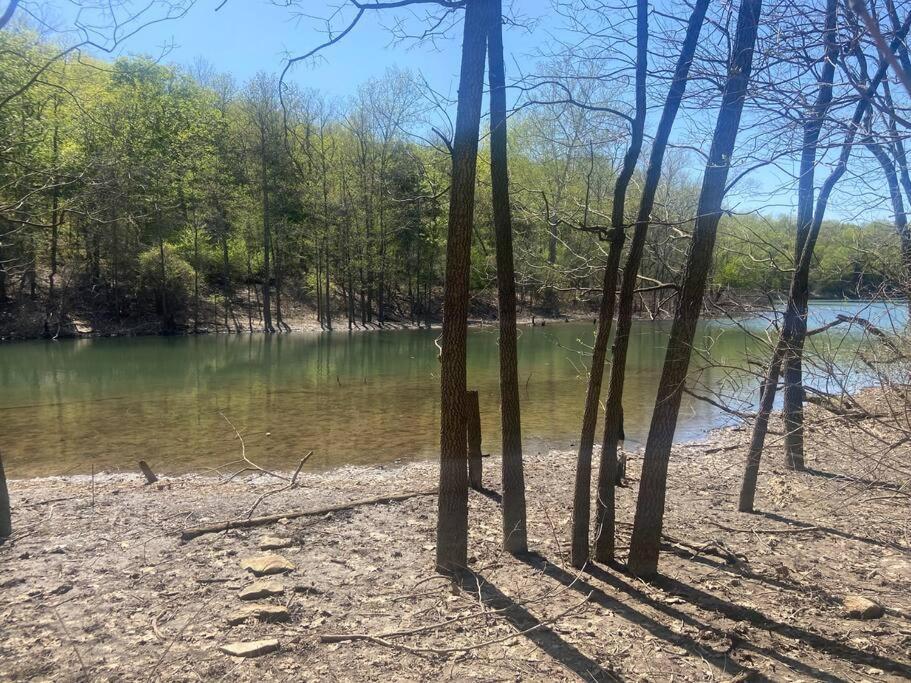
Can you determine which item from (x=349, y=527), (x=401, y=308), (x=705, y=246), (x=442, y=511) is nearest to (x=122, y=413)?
(x=349, y=527)

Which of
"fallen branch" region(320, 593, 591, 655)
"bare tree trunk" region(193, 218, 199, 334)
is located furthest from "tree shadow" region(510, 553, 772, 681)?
"bare tree trunk" region(193, 218, 199, 334)

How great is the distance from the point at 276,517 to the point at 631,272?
4.11m

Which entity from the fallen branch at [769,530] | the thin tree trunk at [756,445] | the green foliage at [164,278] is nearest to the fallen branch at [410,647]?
the fallen branch at [769,530]

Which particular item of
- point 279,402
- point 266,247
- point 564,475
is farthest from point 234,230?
point 564,475

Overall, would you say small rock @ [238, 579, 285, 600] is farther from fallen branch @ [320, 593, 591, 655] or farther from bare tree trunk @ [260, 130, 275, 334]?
bare tree trunk @ [260, 130, 275, 334]

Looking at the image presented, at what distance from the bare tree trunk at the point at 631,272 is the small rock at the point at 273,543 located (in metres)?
2.72

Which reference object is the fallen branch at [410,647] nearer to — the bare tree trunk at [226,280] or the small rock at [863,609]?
the small rock at [863,609]

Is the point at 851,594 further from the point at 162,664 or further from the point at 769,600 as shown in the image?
the point at 162,664

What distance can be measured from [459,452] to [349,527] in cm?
195

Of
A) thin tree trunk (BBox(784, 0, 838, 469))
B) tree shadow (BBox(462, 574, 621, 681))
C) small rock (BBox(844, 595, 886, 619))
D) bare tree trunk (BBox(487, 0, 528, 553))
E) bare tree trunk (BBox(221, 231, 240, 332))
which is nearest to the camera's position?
thin tree trunk (BBox(784, 0, 838, 469))

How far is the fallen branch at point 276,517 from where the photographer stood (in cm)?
589

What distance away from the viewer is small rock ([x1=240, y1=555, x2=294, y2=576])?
502 cm

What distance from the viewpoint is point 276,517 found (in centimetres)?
640

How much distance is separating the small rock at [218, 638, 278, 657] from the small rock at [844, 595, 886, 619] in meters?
3.84
